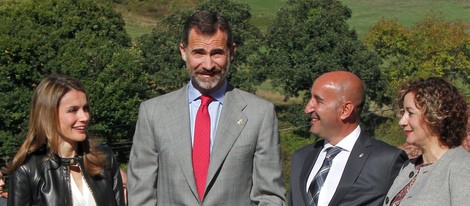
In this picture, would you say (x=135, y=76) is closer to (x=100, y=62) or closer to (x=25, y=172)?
(x=100, y=62)

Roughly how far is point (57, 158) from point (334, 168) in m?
1.73

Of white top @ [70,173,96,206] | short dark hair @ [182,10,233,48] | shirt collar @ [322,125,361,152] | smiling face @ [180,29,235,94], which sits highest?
short dark hair @ [182,10,233,48]

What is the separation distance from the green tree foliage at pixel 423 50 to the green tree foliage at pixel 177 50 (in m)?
6.77

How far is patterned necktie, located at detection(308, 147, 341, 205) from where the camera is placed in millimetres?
5273

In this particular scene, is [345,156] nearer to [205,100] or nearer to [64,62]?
[205,100]

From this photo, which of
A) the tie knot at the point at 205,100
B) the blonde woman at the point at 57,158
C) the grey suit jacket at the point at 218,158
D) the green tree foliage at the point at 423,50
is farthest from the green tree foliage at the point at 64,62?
the tie knot at the point at 205,100

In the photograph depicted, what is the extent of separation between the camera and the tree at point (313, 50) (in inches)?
1747

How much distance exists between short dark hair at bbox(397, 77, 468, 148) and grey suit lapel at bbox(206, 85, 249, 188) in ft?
3.41

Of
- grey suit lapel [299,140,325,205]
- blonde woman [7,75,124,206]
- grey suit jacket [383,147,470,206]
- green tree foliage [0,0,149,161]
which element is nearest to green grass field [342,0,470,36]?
green tree foliage [0,0,149,161]

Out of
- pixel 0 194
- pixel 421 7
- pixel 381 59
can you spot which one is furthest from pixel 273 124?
pixel 421 7

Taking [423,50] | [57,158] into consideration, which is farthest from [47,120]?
[423,50]

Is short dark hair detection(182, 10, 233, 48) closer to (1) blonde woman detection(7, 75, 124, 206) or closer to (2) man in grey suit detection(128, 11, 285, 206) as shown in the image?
(2) man in grey suit detection(128, 11, 285, 206)

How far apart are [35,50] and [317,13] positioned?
50.5 feet

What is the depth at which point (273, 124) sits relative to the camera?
16.8 feet
